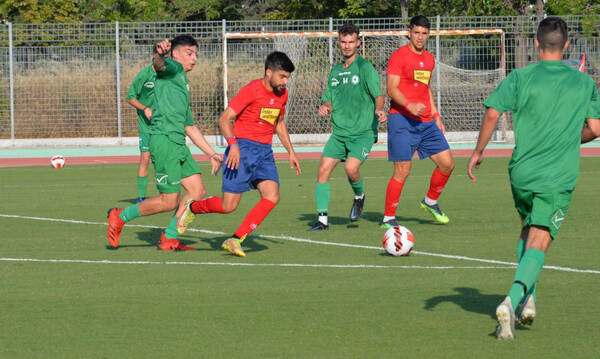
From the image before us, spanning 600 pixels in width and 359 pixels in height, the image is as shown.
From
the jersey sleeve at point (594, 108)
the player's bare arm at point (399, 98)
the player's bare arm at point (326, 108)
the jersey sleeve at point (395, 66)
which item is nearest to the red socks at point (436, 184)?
the player's bare arm at point (399, 98)

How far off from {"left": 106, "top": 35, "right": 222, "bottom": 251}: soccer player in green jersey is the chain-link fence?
15.8 meters

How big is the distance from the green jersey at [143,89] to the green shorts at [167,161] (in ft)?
11.5

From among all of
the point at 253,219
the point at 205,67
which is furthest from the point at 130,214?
the point at 205,67

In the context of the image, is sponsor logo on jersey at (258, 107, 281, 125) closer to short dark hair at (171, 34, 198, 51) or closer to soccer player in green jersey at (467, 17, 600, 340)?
short dark hair at (171, 34, 198, 51)

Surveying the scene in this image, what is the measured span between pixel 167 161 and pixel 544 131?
4.22m

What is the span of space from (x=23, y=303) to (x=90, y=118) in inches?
761

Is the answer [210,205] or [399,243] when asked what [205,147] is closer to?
[210,205]

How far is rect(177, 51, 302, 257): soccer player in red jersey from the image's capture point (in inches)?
342

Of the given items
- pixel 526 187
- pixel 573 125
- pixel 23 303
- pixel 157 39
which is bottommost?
pixel 23 303

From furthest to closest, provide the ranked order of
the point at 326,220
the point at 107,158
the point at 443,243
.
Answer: the point at 107,158
the point at 326,220
the point at 443,243

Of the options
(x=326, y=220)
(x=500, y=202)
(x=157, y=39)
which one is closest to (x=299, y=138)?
(x=157, y=39)

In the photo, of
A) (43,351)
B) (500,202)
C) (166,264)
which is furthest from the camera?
(500,202)

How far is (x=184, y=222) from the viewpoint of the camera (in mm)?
8969

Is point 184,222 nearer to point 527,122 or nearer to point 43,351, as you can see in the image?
point 43,351
